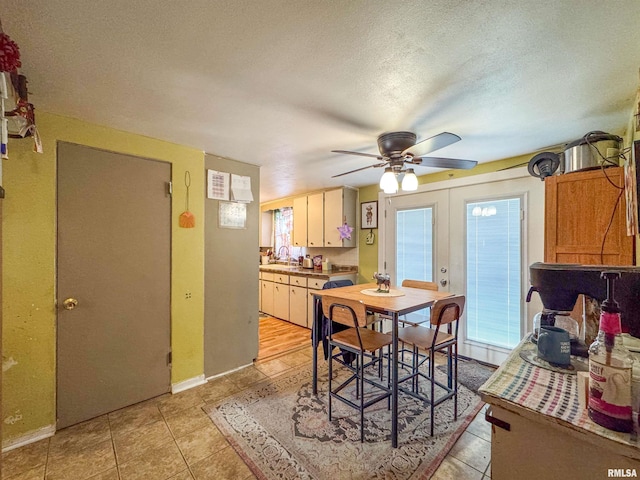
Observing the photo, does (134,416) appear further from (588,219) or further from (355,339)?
(588,219)

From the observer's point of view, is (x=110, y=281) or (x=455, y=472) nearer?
(x=455, y=472)

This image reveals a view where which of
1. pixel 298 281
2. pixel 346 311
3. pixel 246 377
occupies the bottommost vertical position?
pixel 246 377

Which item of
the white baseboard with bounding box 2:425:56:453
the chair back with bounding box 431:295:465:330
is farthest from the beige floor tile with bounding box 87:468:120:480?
the chair back with bounding box 431:295:465:330

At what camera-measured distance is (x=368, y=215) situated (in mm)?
4234

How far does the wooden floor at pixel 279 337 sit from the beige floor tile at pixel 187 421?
1071mm

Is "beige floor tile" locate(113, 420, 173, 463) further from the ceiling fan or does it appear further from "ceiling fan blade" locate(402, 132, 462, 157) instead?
"ceiling fan blade" locate(402, 132, 462, 157)

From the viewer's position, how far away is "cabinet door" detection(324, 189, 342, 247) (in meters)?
4.27

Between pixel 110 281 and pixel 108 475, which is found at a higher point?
pixel 110 281

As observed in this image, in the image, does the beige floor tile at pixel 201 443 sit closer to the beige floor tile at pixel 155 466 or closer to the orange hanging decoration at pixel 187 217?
the beige floor tile at pixel 155 466

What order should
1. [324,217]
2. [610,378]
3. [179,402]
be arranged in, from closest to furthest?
1. [610,378]
2. [179,402]
3. [324,217]

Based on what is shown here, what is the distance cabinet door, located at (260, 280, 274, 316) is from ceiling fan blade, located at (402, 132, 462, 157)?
3563mm

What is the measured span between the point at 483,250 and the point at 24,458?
13.2ft

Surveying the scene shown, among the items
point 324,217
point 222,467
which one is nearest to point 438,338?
point 222,467

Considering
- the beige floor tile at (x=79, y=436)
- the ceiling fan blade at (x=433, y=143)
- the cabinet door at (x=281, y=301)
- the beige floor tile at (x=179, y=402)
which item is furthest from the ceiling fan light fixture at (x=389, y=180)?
the cabinet door at (x=281, y=301)
